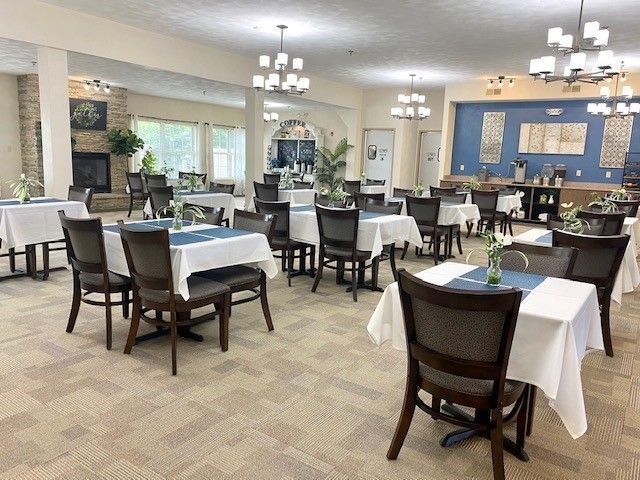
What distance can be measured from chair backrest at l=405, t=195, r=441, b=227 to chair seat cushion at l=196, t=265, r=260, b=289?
3.07 m

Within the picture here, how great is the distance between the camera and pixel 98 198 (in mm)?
10789

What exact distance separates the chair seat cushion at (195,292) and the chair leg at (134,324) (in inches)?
3.4

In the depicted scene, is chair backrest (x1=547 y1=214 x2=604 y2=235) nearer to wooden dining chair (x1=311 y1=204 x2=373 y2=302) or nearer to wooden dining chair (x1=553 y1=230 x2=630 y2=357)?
wooden dining chair (x1=553 y1=230 x2=630 y2=357)

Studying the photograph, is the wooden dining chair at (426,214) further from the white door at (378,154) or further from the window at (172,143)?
the window at (172,143)

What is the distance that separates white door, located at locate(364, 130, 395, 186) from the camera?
12.8 metres

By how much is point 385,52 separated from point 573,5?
329cm

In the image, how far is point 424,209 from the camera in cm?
623

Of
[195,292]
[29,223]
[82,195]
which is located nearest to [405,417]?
→ [195,292]

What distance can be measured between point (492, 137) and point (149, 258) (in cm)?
1018

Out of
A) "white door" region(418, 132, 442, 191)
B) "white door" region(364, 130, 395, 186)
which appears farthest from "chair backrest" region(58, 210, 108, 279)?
"white door" region(418, 132, 442, 191)

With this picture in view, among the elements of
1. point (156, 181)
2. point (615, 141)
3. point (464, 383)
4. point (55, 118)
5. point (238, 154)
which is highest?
point (615, 141)

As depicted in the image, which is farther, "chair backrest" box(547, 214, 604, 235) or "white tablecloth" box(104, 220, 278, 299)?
"chair backrest" box(547, 214, 604, 235)

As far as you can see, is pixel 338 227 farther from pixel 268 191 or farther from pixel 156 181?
pixel 156 181

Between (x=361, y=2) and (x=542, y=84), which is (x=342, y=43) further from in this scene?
(x=542, y=84)
